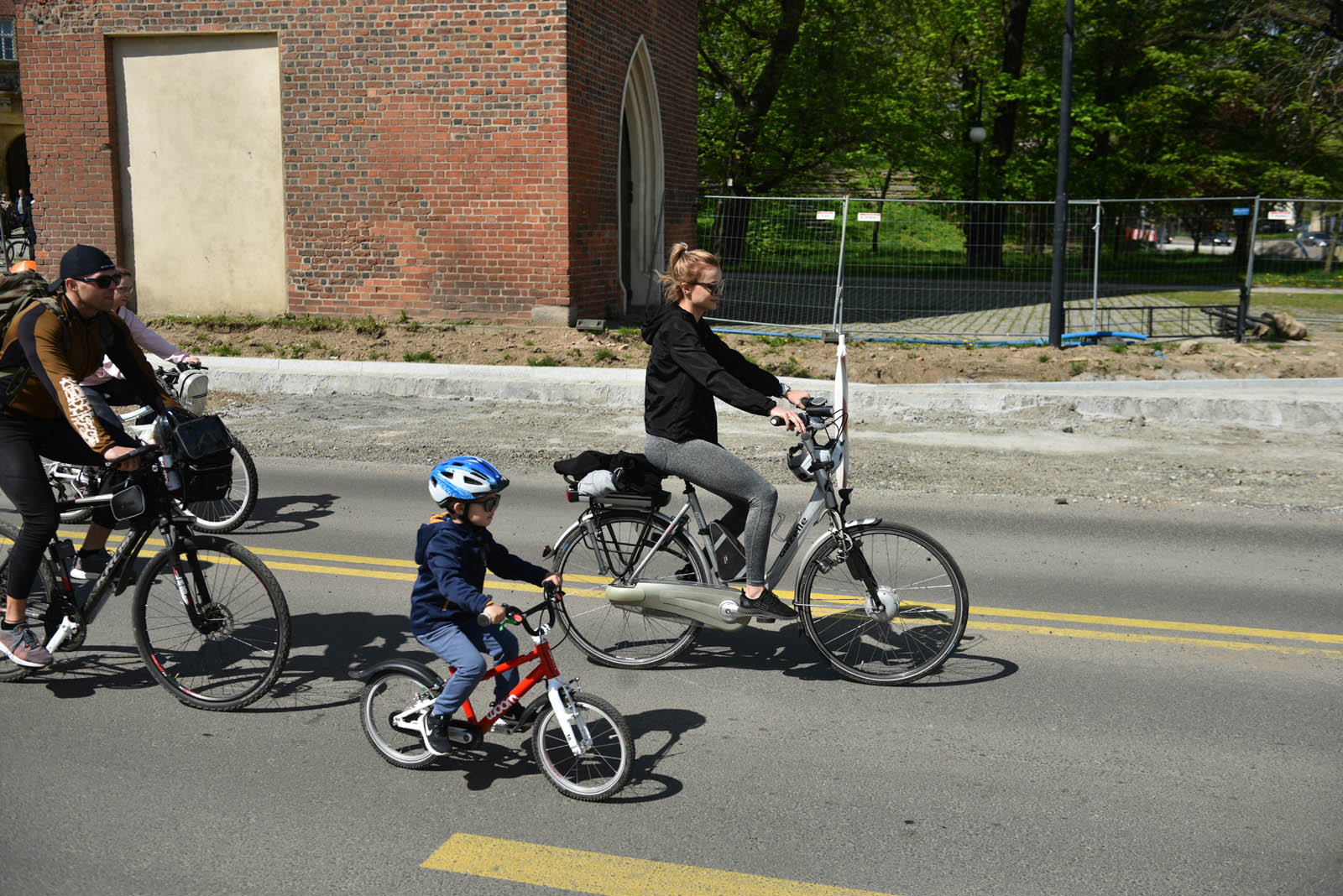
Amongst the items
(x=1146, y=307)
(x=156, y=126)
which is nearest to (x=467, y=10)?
(x=156, y=126)

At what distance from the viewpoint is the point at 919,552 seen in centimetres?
557

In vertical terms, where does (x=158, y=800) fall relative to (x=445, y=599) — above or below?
below

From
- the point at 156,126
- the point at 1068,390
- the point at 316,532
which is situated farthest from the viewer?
the point at 156,126

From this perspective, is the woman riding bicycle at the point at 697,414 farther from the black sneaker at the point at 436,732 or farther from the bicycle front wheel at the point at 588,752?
the black sneaker at the point at 436,732

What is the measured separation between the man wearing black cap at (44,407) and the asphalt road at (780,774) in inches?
22.3

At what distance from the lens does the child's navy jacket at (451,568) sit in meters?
4.47

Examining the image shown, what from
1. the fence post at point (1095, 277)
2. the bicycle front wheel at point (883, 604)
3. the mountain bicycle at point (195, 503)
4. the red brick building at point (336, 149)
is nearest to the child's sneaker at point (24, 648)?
the mountain bicycle at point (195, 503)

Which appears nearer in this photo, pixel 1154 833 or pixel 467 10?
pixel 1154 833

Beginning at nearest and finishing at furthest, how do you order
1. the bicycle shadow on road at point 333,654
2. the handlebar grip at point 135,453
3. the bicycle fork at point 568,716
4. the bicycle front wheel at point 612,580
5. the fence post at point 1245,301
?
the bicycle fork at point 568,716 < the handlebar grip at point 135,453 < the bicycle shadow on road at point 333,654 < the bicycle front wheel at point 612,580 < the fence post at point 1245,301

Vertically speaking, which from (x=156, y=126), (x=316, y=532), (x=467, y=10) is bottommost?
(x=316, y=532)

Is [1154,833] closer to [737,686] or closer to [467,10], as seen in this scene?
[737,686]

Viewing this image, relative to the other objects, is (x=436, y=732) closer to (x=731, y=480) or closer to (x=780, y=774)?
(x=780, y=774)

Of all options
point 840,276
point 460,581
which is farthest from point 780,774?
point 840,276

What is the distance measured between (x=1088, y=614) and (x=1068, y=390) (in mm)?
7552
